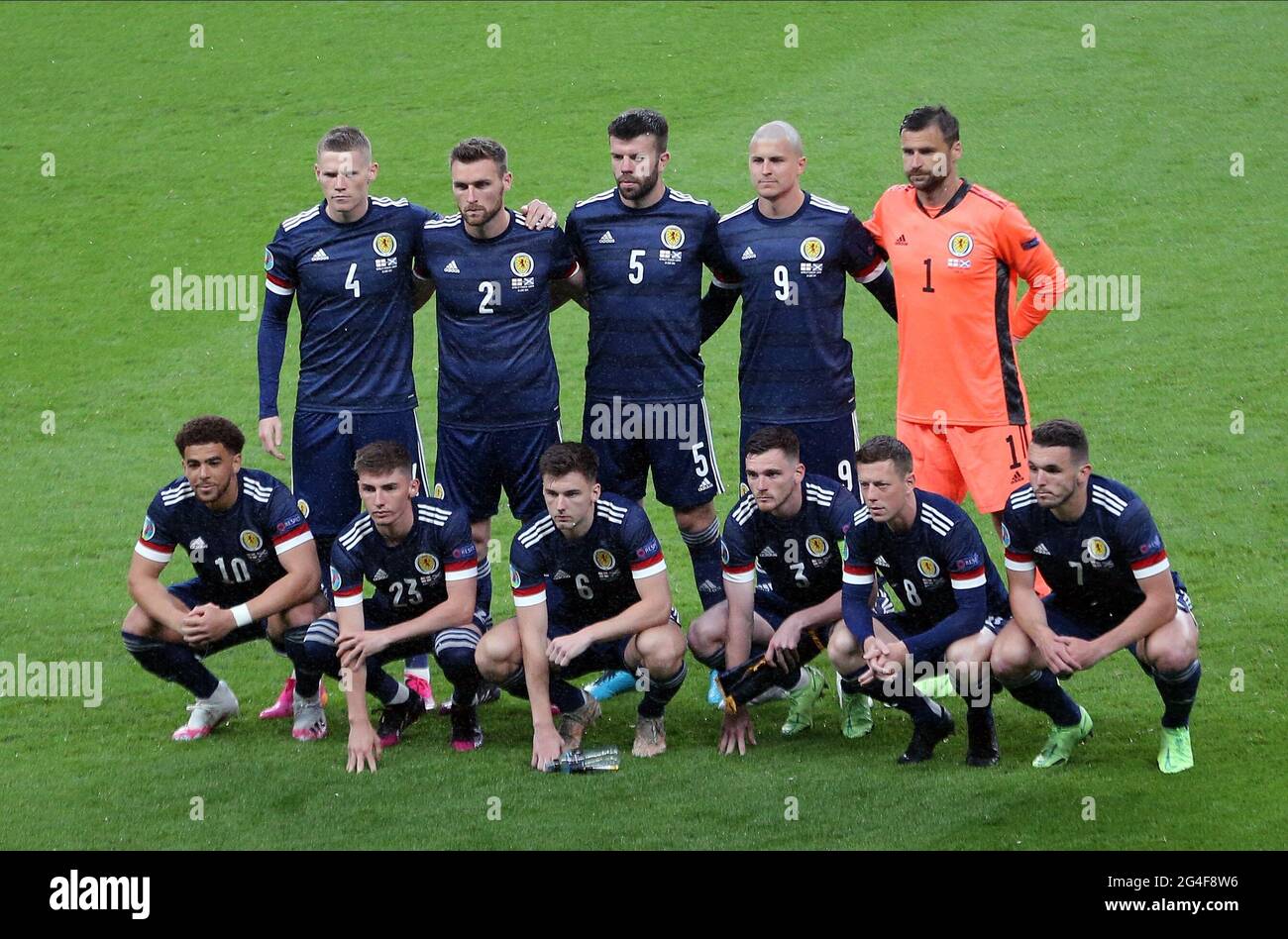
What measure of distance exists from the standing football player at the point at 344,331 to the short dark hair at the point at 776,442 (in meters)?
1.70

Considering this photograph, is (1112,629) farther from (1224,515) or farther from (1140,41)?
(1140,41)

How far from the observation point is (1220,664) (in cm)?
791

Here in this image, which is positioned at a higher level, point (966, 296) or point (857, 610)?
point (966, 296)

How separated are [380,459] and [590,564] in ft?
3.25

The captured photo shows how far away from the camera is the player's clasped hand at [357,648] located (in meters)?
7.02

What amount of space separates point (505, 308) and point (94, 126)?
1116cm

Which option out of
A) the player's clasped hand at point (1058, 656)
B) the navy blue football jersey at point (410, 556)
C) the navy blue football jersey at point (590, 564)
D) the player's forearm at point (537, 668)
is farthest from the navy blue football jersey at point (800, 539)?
the navy blue football jersey at point (410, 556)

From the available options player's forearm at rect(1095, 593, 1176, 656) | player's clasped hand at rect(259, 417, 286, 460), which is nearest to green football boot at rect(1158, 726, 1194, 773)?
player's forearm at rect(1095, 593, 1176, 656)

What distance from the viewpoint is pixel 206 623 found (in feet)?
23.8

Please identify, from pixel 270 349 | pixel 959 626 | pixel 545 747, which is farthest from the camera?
pixel 270 349

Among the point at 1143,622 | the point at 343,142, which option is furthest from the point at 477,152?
the point at 1143,622

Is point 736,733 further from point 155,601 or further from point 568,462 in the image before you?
point 155,601

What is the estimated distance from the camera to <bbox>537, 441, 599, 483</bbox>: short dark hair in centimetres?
699

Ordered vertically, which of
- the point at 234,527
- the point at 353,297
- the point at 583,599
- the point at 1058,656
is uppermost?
the point at 353,297
